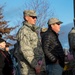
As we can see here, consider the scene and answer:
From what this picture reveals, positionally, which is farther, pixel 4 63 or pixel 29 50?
pixel 4 63

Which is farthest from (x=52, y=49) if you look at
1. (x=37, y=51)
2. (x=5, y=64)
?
(x=5, y=64)

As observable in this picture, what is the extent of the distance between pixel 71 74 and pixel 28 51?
40.1 inches

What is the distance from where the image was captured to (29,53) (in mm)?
7121

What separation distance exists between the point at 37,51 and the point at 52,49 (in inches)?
13.8

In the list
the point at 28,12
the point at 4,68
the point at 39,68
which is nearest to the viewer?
the point at 39,68

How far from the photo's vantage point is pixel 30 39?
7.29 m

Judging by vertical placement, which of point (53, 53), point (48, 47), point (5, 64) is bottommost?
point (5, 64)

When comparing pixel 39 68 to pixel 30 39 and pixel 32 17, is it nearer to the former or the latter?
pixel 30 39

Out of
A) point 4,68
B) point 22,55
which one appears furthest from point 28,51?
point 4,68

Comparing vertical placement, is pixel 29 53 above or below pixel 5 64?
above

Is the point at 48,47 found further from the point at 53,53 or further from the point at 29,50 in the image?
the point at 29,50

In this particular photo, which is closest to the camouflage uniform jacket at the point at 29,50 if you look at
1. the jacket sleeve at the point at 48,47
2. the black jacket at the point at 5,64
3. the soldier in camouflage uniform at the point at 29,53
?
the soldier in camouflage uniform at the point at 29,53

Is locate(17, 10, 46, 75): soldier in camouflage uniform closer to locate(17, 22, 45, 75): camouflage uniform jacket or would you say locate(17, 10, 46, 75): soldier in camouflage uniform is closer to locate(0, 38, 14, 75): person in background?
locate(17, 22, 45, 75): camouflage uniform jacket

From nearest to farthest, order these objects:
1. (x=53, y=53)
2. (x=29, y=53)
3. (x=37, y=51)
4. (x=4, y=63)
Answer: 1. (x=29, y=53)
2. (x=37, y=51)
3. (x=53, y=53)
4. (x=4, y=63)
